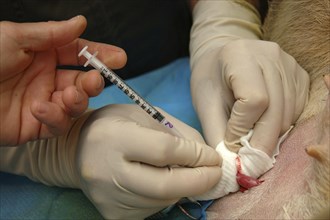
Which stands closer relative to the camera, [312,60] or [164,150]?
[164,150]

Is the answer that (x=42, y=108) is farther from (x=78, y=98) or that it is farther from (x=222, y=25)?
(x=222, y=25)

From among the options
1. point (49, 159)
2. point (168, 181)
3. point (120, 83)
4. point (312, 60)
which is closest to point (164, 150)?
point (168, 181)

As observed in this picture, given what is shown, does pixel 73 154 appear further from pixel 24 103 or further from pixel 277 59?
pixel 277 59

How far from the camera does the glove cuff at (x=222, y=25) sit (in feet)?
3.44

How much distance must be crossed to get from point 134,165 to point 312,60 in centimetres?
44

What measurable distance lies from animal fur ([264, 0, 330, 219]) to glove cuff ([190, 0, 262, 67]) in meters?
0.06

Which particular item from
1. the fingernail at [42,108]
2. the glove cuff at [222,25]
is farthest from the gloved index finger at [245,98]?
the fingernail at [42,108]

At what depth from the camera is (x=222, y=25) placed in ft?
3.53

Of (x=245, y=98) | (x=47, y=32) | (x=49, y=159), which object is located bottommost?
(x=49, y=159)

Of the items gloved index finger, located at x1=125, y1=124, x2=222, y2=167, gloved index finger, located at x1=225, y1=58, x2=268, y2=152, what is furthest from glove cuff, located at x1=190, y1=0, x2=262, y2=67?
gloved index finger, located at x1=125, y1=124, x2=222, y2=167

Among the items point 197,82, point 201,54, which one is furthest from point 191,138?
point 201,54

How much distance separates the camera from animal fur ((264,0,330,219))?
62 cm

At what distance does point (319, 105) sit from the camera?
2.65 feet

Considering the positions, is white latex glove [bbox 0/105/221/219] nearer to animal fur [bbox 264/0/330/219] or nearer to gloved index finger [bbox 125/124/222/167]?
gloved index finger [bbox 125/124/222/167]
